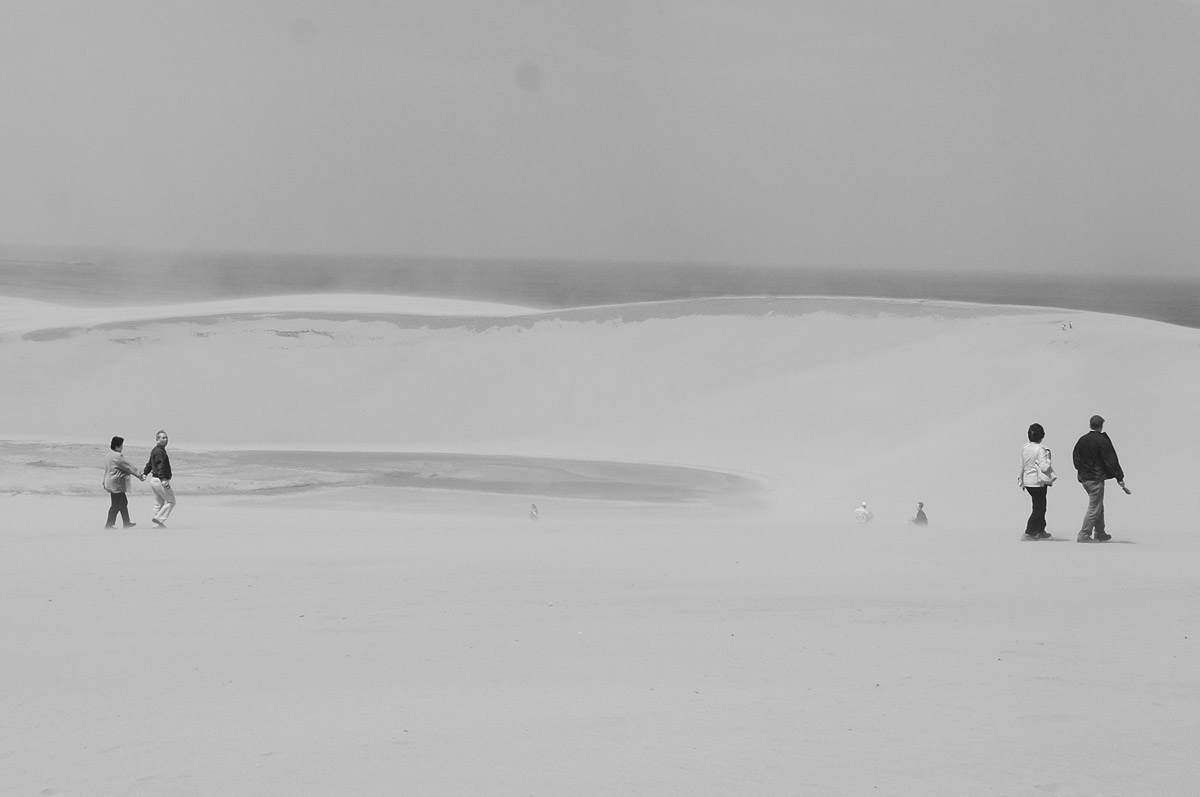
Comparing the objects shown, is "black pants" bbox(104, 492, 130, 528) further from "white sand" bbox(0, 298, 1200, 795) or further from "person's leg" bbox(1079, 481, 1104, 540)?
"person's leg" bbox(1079, 481, 1104, 540)

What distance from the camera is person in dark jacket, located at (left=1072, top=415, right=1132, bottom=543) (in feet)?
37.1

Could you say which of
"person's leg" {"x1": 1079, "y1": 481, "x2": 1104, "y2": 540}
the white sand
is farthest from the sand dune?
"person's leg" {"x1": 1079, "y1": 481, "x2": 1104, "y2": 540}

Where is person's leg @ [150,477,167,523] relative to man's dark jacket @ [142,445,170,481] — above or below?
below

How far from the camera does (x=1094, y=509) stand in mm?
11469

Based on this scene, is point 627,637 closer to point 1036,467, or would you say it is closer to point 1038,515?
point 1036,467

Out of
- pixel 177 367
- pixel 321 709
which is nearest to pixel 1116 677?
pixel 321 709

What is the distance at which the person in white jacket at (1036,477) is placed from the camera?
11.8 m

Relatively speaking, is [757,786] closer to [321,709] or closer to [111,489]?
[321,709]

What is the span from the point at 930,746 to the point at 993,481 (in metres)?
14.3

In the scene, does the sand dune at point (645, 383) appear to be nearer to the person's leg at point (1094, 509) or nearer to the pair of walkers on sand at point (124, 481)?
the person's leg at point (1094, 509)

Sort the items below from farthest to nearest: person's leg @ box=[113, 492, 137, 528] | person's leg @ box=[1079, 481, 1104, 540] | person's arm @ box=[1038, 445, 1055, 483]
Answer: person's leg @ box=[113, 492, 137, 528] → person's arm @ box=[1038, 445, 1055, 483] → person's leg @ box=[1079, 481, 1104, 540]

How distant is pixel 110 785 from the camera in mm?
4863

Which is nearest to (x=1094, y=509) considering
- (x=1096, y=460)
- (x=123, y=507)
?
(x=1096, y=460)

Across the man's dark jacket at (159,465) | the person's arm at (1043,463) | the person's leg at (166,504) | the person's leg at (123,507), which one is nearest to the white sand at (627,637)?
the person's leg at (166,504)
